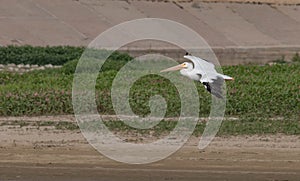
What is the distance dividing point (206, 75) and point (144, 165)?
53.6 inches

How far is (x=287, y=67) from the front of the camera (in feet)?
60.7

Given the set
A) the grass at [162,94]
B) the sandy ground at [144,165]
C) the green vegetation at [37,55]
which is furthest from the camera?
the green vegetation at [37,55]

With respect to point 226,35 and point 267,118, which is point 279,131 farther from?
point 226,35

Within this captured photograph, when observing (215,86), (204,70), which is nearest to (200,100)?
(204,70)

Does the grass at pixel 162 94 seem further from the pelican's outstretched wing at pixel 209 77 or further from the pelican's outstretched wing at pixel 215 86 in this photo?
the pelican's outstretched wing at pixel 215 86

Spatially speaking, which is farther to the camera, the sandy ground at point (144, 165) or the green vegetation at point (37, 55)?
the green vegetation at point (37, 55)

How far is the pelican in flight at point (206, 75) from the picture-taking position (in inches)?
460

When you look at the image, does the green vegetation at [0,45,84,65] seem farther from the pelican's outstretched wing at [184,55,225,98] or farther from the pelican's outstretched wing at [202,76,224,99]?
the pelican's outstretched wing at [202,76,224,99]

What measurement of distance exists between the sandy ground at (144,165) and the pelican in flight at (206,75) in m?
0.98

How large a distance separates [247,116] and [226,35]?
33.3ft

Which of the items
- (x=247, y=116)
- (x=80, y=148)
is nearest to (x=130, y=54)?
(x=247, y=116)

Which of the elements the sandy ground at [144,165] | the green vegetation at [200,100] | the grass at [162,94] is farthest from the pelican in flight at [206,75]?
the grass at [162,94]

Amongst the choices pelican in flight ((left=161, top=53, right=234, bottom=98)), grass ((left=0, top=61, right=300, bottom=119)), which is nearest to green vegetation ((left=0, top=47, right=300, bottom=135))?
grass ((left=0, top=61, right=300, bottom=119))

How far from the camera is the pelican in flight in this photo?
38.3ft
